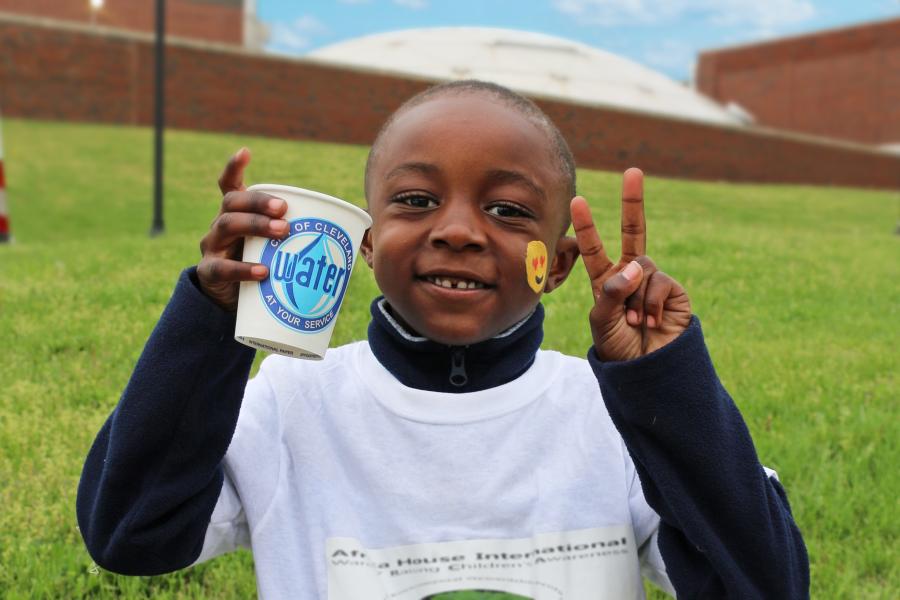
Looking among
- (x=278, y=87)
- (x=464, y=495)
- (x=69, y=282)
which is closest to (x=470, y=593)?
(x=464, y=495)

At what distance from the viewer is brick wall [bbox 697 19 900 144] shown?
3697 centimetres

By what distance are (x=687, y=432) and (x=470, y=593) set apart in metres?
0.45

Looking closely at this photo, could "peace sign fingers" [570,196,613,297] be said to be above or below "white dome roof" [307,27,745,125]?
above

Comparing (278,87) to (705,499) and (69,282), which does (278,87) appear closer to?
(69,282)

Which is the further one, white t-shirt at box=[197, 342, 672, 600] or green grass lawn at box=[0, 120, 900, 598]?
green grass lawn at box=[0, 120, 900, 598]

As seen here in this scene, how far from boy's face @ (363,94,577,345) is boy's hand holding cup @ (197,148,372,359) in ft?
0.48

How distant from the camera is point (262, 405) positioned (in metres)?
1.55

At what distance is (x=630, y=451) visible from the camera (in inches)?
52.6

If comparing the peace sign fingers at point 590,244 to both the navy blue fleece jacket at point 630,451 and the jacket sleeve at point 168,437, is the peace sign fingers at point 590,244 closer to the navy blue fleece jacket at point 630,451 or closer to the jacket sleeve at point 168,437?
the navy blue fleece jacket at point 630,451

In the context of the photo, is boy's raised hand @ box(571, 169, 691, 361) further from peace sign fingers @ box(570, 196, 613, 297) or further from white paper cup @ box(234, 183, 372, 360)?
white paper cup @ box(234, 183, 372, 360)

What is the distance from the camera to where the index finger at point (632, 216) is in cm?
130

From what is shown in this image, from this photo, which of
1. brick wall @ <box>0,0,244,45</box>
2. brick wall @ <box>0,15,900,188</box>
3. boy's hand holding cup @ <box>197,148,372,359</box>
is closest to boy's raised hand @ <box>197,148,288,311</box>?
boy's hand holding cup @ <box>197,148,372,359</box>

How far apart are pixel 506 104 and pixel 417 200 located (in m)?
0.24

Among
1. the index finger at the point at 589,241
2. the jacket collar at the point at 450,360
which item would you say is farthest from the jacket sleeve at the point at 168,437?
the index finger at the point at 589,241
